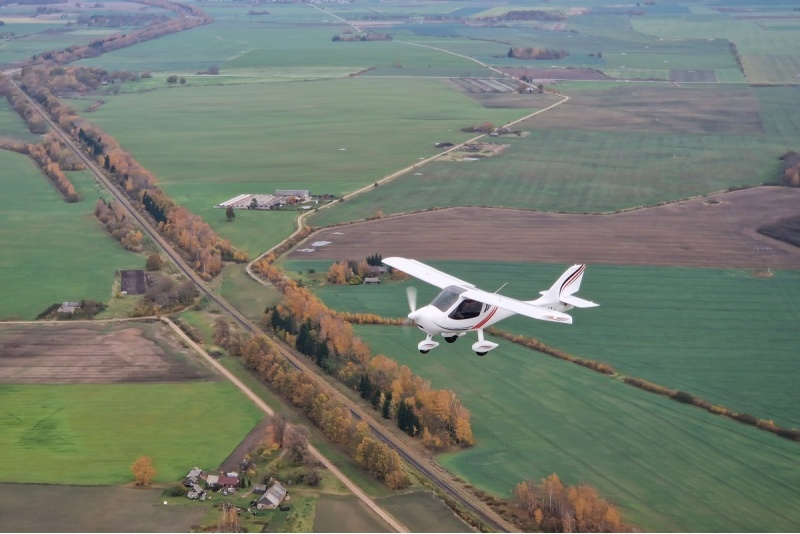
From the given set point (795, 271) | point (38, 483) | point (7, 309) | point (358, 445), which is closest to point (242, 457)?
point (358, 445)

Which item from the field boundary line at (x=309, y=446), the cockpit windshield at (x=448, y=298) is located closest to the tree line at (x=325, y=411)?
the field boundary line at (x=309, y=446)

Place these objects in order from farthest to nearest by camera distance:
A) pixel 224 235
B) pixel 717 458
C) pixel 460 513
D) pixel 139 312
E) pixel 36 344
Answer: pixel 224 235 < pixel 139 312 < pixel 36 344 < pixel 717 458 < pixel 460 513

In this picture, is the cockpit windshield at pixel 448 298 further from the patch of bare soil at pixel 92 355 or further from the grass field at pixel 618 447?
the patch of bare soil at pixel 92 355

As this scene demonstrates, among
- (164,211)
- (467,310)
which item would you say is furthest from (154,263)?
(467,310)

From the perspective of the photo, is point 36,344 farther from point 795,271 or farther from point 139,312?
point 795,271

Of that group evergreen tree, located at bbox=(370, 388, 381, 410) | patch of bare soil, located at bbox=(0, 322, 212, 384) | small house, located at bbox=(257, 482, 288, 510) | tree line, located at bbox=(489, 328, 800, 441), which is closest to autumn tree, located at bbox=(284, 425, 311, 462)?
small house, located at bbox=(257, 482, 288, 510)

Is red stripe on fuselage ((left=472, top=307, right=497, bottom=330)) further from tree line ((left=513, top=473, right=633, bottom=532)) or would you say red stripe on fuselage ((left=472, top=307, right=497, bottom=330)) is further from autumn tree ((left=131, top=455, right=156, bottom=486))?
autumn tree ((left=131, top=455, right=156, bottom=486))
